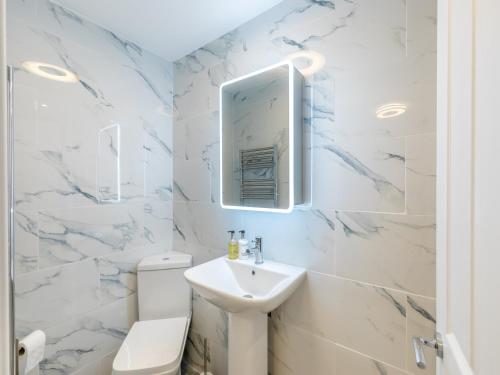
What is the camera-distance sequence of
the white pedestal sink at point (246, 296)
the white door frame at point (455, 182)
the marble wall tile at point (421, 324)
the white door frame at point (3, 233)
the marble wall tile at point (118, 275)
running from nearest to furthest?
the white door frame at point (3, 233) → the white door frame at point (455, 182) → the marble wall tile at point (421, 324) → the white pedestal sink at point (246, 296) → the marble wall tile at point (118, 275)

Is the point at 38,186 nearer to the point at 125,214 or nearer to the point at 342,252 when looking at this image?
the point at 125,214

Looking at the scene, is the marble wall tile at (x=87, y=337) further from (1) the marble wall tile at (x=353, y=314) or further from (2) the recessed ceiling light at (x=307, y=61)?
(2) the recessed ceiling light at (x=307, y=61)

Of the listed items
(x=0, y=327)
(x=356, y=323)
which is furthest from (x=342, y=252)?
(x=0, y=327)

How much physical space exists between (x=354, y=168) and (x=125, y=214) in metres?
1.53

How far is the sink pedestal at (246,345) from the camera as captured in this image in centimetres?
118

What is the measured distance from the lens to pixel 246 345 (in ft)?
3.86

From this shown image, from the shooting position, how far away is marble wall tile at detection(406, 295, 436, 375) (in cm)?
93

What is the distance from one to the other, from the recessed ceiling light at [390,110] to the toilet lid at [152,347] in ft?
5.40

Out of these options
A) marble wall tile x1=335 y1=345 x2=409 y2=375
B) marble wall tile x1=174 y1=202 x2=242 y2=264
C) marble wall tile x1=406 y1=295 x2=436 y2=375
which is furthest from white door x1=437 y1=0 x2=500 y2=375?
marble wall tile x1=174 y1=202 x2=242 y2=264

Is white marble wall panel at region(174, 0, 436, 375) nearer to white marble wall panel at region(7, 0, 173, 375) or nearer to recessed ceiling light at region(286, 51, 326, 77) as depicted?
recessed ceiling light at region(286, 51, 326, 77)

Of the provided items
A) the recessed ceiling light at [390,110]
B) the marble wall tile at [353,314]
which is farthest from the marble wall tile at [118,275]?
the recessed ceiling light at [390,110]

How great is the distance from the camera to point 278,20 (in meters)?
1.36

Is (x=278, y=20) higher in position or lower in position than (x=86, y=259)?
higher

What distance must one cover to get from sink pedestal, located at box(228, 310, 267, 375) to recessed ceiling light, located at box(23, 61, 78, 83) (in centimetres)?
167
